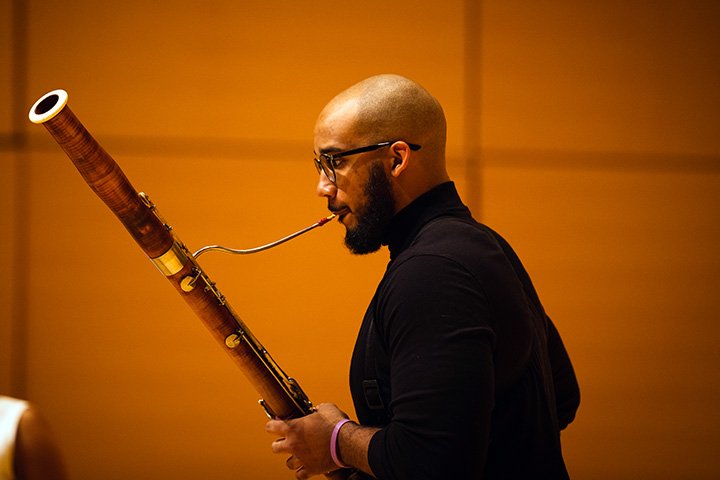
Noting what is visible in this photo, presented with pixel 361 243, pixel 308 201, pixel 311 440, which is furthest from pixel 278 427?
pixel 308 201

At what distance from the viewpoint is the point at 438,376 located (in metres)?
1.27

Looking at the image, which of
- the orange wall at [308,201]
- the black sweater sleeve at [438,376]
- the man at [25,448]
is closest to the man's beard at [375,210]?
the black sweater sleeve at [438,376]

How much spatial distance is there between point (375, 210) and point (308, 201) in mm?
1434

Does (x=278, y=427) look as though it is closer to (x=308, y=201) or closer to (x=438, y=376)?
(x=438, y=376)

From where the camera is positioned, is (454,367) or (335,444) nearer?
(454,367)

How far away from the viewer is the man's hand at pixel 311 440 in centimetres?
150

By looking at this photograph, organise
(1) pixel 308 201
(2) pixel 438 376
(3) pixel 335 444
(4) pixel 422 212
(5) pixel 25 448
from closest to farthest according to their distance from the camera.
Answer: (5) pixel 25 448 → (2) pixel 438 376 → (3) pixel 335 444 → (4) pixel 422 212 → (1) pixel 308 201

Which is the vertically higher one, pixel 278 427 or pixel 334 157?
pixel 334 157

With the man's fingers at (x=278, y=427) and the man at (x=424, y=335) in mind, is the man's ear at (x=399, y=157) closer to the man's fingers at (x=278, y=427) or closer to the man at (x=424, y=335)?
the man at (x=424, y=335)

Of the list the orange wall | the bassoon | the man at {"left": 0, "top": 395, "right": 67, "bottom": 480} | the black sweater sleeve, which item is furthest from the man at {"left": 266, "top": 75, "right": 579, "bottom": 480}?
the orange wall

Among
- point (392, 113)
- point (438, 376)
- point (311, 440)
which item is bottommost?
point (311, 440)

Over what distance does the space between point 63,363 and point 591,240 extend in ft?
6.83

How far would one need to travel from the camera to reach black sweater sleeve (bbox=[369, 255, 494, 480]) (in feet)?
4.16

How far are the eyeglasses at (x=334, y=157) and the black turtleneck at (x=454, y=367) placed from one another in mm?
157
